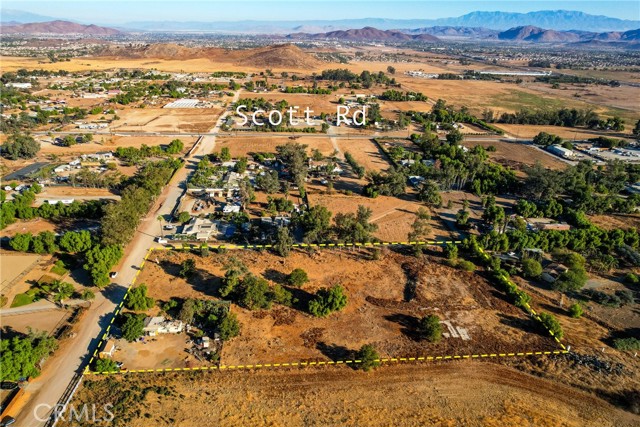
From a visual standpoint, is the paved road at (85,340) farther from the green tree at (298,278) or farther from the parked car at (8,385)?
the green tree at (298,278)

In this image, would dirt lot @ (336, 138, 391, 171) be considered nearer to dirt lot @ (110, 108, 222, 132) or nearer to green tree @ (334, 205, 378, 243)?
green tree @ (334, 205, 378, 243)

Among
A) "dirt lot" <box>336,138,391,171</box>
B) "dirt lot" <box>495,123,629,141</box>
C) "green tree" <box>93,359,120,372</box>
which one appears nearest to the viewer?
"green tree" <box>93,359,120,372</box>

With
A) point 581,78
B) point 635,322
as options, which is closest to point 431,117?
point 635,322

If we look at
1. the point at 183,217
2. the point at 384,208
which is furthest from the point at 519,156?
the point at 183,217

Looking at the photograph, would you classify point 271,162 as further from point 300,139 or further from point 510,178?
point 510,178

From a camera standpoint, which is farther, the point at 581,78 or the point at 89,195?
the point at 581,78

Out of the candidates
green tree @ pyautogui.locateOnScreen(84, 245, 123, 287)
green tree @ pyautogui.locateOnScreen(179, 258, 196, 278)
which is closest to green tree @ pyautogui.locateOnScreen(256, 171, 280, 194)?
green tree @ pyautogui.locateOnScreen(179, 258, 196, 278)
